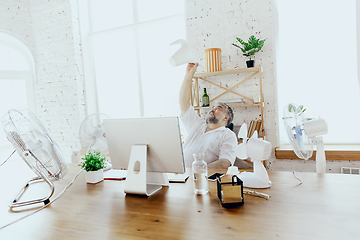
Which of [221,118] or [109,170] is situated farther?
[221,118]

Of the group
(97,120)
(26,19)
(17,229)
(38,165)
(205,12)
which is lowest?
(17,229)

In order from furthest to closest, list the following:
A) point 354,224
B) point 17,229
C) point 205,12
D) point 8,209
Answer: point 205,12 → point 8,209 → point 17,229 → point 354,224

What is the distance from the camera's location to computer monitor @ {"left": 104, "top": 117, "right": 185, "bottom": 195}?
1.33 meters

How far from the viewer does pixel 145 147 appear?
4.51ft

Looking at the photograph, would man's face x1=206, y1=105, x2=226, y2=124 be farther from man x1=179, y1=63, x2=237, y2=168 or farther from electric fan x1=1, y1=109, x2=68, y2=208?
electric fan x1=1, y1=109, x2=68, y2=208

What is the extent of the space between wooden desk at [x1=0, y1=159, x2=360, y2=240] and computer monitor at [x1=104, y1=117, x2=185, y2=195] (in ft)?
0.36

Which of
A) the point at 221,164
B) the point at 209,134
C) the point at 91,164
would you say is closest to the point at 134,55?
the point at 209,134

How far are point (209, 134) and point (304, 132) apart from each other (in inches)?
43.6

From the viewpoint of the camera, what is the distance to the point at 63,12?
159 inches

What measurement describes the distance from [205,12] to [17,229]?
300cm

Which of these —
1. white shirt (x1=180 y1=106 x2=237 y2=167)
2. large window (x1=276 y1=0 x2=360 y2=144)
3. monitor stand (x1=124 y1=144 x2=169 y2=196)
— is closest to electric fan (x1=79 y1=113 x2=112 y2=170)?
monitor stand (x1=124 y1=144 x2=169 y2=196)

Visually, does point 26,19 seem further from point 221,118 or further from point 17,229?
point 17,229

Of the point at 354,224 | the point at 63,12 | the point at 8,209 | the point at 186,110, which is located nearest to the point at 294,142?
the point at 354,224

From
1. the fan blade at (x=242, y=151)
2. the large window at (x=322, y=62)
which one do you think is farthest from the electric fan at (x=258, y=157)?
→ the large window at (x=322, y=62)
